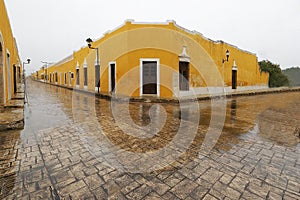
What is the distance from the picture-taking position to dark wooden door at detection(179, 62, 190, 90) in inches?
473

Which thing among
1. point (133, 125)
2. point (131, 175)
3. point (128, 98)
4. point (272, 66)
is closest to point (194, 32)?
point (128, 98)

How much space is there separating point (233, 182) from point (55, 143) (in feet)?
10.2

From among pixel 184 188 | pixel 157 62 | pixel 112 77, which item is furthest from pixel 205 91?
pixel 184 188

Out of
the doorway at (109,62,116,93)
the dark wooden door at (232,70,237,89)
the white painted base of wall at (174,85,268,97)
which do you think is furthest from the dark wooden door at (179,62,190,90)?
the dark wooden door at (232,70,237,89)

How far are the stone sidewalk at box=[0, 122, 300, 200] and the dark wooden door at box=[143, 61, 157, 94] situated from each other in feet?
27.0

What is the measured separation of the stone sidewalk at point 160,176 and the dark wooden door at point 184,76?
887 cm

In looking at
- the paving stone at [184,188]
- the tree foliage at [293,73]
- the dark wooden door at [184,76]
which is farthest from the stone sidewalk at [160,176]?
the tree foliage at [293,73]

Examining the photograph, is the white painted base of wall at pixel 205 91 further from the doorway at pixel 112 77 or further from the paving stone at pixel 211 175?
the paving stone at pixel 211 175

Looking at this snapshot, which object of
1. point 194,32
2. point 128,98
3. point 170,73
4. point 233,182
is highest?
point 194,32

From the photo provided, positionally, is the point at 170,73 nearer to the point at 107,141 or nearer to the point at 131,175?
the point at 107,141

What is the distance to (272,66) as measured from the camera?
33438 millimetres

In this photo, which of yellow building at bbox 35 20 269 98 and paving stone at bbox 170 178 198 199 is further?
yellow building at bbox 35 20 269 98

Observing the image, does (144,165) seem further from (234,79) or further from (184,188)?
(234,79)

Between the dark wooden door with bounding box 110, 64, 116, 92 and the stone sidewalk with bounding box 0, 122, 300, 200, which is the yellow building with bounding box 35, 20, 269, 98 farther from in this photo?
the stone sidewalk with bounding box 0, 122, 300, 200
